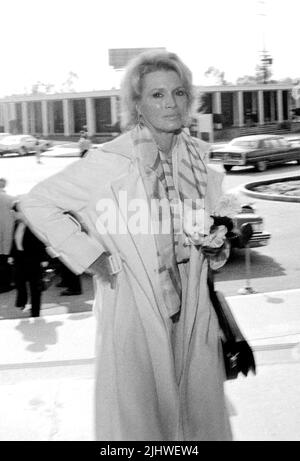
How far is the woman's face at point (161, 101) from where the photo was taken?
7.78 ft

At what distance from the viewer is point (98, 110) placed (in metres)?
55.8

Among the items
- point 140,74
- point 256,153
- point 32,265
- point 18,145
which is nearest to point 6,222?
point 32,265

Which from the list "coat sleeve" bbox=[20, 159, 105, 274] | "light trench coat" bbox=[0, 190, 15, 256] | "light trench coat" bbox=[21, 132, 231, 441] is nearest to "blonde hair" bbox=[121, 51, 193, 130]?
"light trench coat" bbox=[21, 132, 231, 441]

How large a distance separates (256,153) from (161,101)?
22.0 metres

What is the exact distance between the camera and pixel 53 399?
4.05 metres

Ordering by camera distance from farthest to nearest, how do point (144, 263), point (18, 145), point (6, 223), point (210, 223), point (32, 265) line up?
point (18, 145)
point (6, 223)
point (32, 265)
point (210, 223)
point (144, 263)

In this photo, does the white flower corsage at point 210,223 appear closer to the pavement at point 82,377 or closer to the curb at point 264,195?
the pavement at point 82,377

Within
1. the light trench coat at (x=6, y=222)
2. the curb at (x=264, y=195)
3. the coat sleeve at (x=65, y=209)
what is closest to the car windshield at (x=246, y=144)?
the curb at (x=264, y=195)

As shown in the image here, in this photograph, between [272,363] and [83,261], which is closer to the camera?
[83,261]

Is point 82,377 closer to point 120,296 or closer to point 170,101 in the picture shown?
point 120,296

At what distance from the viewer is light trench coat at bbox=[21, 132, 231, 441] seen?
87.3 inches
